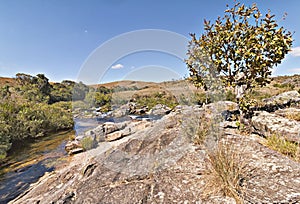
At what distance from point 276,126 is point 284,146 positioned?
99cm

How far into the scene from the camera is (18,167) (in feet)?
24.8

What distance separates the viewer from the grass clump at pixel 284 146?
133 inches

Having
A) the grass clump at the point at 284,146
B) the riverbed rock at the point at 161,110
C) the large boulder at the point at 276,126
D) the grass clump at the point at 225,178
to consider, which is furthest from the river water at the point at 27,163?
the riverbed rock at the point at 161,110

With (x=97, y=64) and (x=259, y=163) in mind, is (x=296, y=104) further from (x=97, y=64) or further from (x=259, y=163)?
(x=97, y=64)

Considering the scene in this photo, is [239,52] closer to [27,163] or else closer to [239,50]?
[239,50]

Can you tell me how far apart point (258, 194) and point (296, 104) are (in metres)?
6.16

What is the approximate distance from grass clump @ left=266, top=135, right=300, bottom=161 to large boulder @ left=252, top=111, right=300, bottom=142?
0.18 meters

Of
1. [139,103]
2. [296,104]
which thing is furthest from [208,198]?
[139,103]

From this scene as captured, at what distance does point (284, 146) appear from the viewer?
3650 mm

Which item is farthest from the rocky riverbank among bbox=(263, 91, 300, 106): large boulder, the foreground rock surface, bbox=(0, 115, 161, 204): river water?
bbox=(263, 91, 300, 106): large boulder

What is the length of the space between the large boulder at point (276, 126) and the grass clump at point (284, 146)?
0.60ft

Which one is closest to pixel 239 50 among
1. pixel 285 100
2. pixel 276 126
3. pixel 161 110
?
pixel 276 126

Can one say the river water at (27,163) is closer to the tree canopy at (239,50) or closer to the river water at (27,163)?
the river water at (27,163)

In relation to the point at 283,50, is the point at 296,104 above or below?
below
